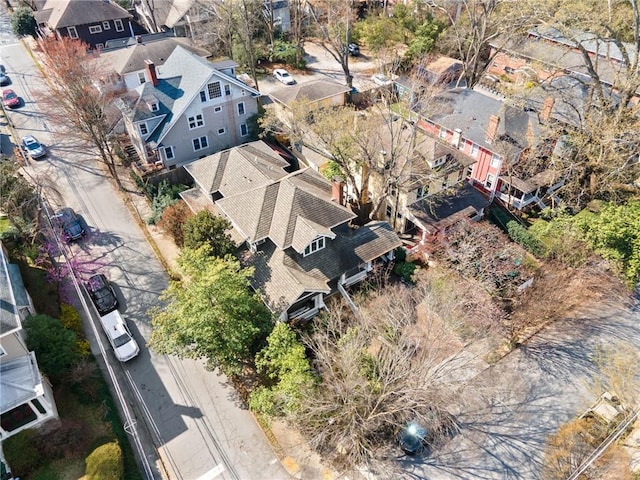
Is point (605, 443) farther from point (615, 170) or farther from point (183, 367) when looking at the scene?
point (183, 367)

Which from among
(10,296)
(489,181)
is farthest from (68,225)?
(489,181)

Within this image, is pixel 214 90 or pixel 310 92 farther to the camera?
pixel 310 92

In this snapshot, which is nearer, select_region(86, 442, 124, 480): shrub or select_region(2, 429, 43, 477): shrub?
select_region(86, 442, 124, 480): shrub

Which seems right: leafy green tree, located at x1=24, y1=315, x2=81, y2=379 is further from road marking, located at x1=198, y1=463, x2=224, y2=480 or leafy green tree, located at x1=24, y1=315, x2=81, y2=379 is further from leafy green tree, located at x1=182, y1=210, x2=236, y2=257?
road marking, located at x1=198, y1=463, x2=224, y2=480

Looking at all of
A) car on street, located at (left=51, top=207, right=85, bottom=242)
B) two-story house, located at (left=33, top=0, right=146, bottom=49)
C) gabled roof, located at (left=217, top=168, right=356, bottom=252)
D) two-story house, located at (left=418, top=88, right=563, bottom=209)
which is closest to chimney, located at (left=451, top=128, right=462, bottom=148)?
two-story house, located at (left=418, top=88, right=563, bottom=209)

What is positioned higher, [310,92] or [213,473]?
[310,92]

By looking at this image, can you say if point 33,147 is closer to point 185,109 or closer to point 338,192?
point 185,109
